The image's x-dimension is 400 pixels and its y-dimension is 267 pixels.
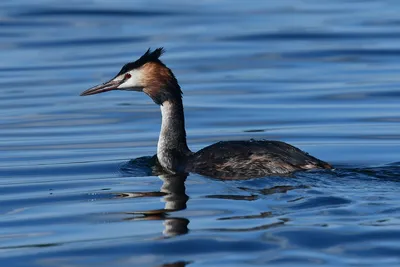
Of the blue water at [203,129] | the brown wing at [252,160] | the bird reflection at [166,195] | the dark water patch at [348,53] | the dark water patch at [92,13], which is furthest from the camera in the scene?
the dark water patch at [92,13]

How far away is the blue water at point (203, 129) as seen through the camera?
8414 millimetres

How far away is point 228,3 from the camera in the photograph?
2498cm

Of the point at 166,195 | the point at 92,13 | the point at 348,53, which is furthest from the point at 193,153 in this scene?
the point at 92,13

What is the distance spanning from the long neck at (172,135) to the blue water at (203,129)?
308 millimetres

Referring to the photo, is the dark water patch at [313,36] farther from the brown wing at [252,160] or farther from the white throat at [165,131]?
the brown wing at [252,160]

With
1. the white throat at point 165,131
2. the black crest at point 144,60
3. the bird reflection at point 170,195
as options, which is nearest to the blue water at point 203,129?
the bird reflection at point 170,195

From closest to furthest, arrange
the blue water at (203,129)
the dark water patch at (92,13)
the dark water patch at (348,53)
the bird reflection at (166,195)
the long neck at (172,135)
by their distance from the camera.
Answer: the blue water at (203,129)
the bird reflection at (166,195)
the long neck at (172,135)
the dark water patch at (348,53)
the dark water patch at (92,13)

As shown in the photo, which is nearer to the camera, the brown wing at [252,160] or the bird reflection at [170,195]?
the bird reflection at [170,195]

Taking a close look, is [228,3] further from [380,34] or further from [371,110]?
[371,110]

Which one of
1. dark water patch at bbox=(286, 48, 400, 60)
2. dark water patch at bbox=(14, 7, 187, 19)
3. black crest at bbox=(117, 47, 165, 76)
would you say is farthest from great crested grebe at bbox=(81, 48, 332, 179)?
dark water patch at bbox=(14, 7, 187, 19)

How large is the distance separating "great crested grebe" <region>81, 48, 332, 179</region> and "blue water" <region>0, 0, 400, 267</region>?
0.19 metres

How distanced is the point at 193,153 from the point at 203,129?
2.44 metres

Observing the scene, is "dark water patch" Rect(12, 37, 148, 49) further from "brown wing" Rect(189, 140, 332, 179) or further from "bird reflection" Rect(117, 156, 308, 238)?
"brown wing" Rect(189, 140, 332, 179)

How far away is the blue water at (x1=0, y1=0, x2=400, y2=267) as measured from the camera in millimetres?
8414
